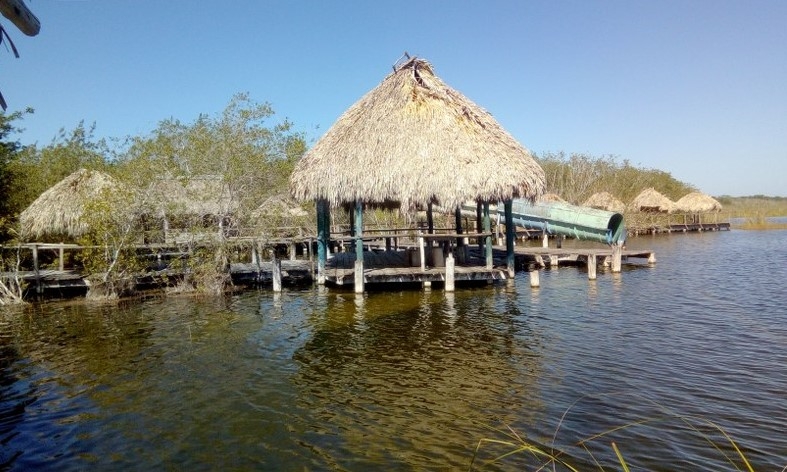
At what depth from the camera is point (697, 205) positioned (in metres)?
44.3

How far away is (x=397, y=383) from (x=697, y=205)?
45916mm

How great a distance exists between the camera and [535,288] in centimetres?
1565

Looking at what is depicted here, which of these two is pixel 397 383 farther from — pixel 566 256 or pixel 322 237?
pixel 566 256

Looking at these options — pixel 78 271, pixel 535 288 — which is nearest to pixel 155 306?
pixel 78 271

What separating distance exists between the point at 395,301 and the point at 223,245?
5828 millimetres

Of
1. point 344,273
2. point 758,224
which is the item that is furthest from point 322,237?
point 758,224

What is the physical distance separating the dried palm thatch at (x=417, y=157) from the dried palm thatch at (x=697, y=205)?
35250mm

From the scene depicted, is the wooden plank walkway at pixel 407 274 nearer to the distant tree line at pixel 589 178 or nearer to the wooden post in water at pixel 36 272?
the wooden post in water at pixel 36 272

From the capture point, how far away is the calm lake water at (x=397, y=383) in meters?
5.37

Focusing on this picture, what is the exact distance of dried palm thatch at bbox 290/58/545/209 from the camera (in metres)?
14.2

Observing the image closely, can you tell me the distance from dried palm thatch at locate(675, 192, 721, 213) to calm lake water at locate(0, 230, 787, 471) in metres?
34.7

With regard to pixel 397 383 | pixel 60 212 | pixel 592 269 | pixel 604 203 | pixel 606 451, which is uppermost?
pixel 604 203

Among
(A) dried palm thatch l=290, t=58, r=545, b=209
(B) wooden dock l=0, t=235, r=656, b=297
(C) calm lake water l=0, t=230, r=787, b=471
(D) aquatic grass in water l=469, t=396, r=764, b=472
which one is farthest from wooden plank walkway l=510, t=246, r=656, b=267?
(D) aquatic grass in water l=469, t=396, r=764, b=472

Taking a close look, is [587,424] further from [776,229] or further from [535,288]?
[776,229]
